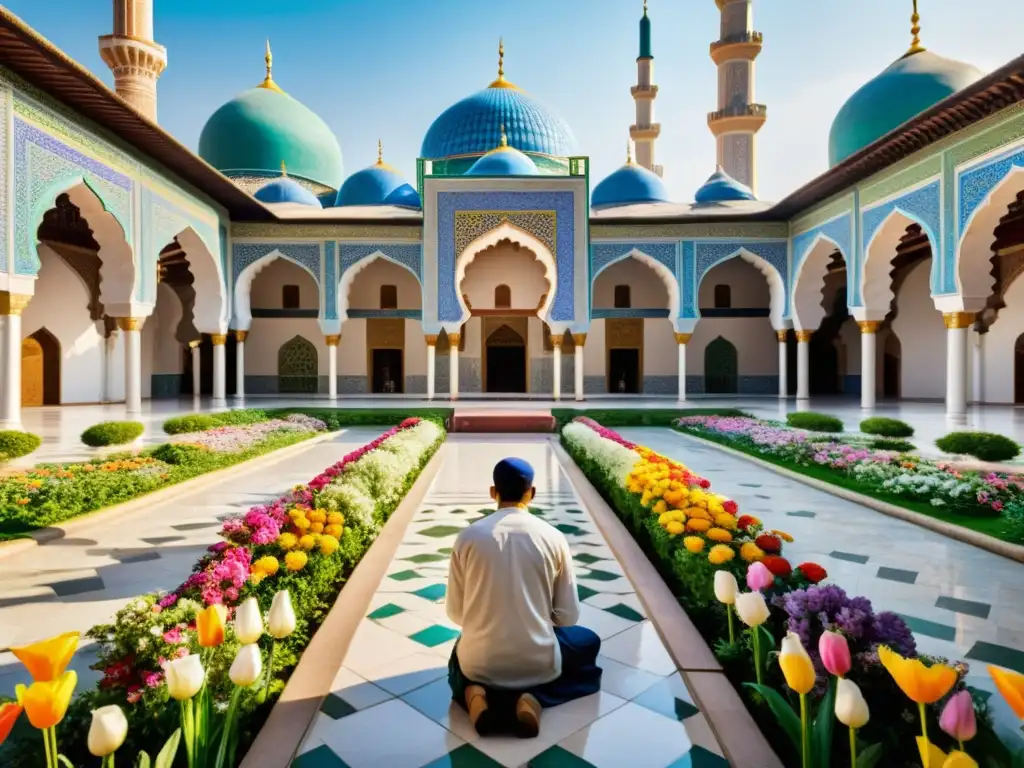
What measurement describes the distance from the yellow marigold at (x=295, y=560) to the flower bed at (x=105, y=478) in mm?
2767

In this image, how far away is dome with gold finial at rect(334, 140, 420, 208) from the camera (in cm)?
2241

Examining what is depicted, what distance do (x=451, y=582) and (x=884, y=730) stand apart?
1.31m

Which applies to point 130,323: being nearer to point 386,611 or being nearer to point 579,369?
point 579,369

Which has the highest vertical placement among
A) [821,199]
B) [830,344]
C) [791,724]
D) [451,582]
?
[821,199]

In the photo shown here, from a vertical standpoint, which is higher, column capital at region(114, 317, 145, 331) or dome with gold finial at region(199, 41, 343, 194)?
dome with gold finial at region(199, 41, 343, 194)

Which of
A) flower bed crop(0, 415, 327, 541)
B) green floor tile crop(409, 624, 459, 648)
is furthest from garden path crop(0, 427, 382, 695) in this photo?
green floor tile crop(409, 624, 459, 648)

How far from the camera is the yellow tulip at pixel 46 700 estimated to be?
124cm

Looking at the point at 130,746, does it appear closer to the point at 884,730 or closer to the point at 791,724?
the point at 791,724

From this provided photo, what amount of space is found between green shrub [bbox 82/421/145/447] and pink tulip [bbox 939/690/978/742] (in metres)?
9.73

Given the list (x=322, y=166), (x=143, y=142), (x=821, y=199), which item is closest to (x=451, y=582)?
(x=143, y=142)

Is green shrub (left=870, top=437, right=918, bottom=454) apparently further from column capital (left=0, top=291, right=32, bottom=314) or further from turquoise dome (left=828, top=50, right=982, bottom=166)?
column capital (left=0, top=291, right=32, bottom=314)

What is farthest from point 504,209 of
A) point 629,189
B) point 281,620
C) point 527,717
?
point 281,620

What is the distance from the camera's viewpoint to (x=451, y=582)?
2318 mm

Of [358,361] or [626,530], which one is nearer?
[626,530]
